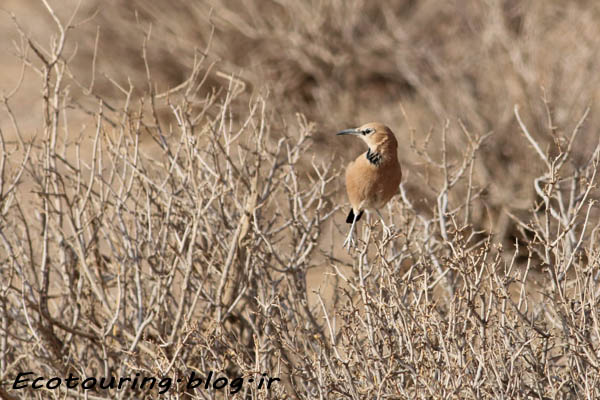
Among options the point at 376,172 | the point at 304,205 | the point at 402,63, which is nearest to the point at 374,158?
the point at 376,172

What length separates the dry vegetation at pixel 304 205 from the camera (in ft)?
9.07

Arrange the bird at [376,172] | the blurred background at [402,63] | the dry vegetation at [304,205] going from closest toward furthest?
1. the dry vegetation at [304,205]
2. the bird at [376,172]
3. the blurred background at [402,63]

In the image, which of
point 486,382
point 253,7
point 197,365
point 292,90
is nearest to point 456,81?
point 292,90

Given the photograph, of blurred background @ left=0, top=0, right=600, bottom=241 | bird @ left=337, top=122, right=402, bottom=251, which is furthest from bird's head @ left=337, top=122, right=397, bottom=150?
blurred background @ left=0, top=0, right=600, bottom=241

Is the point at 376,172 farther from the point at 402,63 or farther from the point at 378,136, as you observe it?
the point at 402,63

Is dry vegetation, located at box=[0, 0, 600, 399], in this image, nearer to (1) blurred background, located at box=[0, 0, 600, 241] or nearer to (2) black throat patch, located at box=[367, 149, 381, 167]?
(1) blurred background, located at box=[0, 0, 600, 241]

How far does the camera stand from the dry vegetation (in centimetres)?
277

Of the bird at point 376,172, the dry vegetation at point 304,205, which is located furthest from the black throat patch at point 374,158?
the dry vegetation at point 304,205

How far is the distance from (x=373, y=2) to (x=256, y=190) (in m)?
5.33

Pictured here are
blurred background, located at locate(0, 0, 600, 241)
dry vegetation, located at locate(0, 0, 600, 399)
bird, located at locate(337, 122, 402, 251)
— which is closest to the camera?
dry vegetation, located at locate(0, 0, 600, 399)

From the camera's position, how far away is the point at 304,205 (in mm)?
4707

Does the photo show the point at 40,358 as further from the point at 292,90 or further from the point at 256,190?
the point at 292,90

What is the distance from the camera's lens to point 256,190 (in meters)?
3.54

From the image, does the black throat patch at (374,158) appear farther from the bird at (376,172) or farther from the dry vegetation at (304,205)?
the dry vegetation at (304,205)
